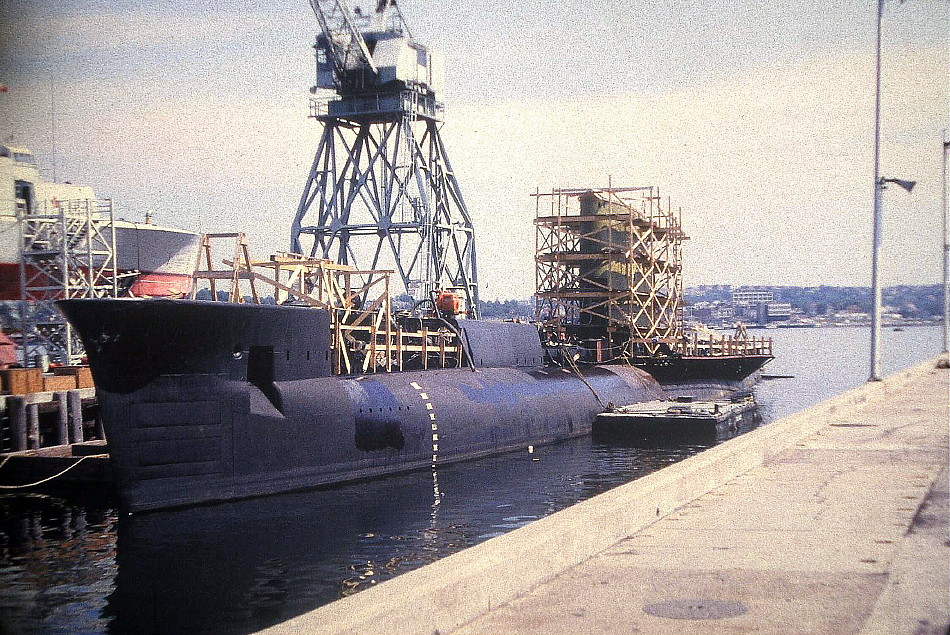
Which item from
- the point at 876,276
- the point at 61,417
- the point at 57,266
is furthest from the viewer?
the point at 57,266

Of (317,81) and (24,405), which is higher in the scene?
(317,81)

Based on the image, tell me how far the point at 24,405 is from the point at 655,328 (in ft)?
105

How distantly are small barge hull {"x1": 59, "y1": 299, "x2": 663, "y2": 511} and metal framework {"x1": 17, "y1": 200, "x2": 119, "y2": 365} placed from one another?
37.2 feet

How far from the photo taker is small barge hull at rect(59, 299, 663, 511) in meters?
18.1

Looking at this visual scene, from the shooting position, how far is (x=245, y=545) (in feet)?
51.1

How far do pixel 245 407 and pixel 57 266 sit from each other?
14.5 m

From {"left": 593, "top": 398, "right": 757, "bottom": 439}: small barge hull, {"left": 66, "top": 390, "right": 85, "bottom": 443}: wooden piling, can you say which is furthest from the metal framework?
{"left": 593, "top": 398, "right": 757, "bottom": 439}: small barge hull

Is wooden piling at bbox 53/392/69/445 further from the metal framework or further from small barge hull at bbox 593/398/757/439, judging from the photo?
small barge hull at bbox 593/398/757/439

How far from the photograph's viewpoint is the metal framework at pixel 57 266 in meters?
30.0

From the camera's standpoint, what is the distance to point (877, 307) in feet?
85.0

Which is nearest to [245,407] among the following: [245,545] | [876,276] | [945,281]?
[245,545]

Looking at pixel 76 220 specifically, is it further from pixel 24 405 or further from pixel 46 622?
pixel 46 622

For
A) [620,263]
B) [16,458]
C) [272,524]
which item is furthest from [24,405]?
[620,263]

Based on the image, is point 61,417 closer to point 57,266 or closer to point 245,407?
point 245,407
